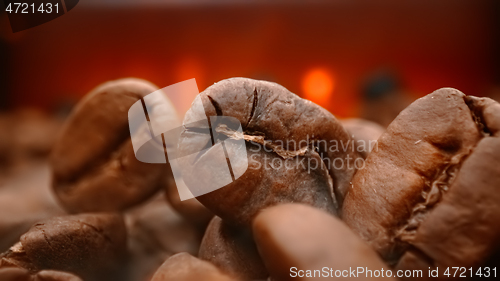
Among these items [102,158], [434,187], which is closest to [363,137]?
[434,187]

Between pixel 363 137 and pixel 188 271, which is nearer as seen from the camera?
pixel 188 271

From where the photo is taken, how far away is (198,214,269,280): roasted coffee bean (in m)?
0.70

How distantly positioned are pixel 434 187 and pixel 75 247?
809 mm

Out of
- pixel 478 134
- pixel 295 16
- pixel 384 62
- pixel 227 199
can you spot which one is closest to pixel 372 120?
pixel 384 62

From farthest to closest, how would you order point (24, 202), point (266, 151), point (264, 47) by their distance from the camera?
point (264, 47) < point (24, 202) < point (266, 151)

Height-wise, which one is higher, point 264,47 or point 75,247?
point 264,47

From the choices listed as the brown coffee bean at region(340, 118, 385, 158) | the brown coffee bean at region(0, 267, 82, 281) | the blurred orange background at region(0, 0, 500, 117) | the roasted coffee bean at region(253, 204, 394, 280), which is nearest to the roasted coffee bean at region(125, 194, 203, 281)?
the brown coffee bean at region(0, 267, 82, 281)

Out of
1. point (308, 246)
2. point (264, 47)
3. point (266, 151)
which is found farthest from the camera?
point (264, 47)

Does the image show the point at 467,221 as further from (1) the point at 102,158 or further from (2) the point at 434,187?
(1) the point at 102,158

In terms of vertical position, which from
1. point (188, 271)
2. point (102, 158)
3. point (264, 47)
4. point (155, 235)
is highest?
point (264, 47)

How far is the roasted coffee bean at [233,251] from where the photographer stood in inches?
27.7

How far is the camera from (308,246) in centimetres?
57

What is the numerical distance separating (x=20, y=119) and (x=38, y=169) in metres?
0.17

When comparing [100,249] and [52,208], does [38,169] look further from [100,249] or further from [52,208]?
[100,249]
